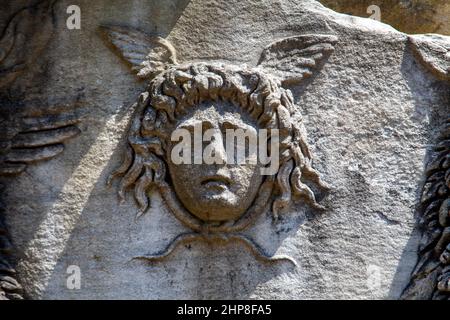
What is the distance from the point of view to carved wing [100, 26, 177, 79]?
6.13 m

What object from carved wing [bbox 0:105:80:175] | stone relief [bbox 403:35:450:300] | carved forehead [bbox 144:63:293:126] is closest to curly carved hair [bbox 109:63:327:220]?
carved forehead [bbox 144:63:293:126]

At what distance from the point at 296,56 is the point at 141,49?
68 centimetres

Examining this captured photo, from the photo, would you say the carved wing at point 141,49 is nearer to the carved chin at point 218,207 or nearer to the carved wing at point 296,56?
the carved wing at point 296,56

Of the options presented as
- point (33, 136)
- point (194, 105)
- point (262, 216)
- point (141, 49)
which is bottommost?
point (262, 216)

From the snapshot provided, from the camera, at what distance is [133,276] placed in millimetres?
5957

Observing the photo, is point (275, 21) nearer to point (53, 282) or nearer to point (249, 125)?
point (249, 125)

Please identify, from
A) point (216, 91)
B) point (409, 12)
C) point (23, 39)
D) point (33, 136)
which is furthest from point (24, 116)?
point (409, 12)

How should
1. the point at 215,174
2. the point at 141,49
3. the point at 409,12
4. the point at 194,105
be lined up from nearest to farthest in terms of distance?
1. the point at 215,174
2. the point at 194,105
3. the point at 141,49
4. the point at 409,12

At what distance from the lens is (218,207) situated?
5.94 m

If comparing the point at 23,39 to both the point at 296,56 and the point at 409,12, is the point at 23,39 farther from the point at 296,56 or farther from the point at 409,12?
the point at 409,12

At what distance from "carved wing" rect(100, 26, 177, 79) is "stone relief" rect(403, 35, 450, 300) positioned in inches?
43.5

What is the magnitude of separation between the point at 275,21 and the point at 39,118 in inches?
44.4

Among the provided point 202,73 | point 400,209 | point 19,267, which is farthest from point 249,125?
point 19,267

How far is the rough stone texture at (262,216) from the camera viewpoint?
19.6 feet
